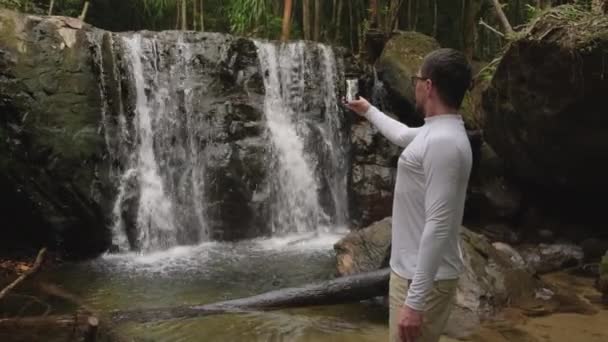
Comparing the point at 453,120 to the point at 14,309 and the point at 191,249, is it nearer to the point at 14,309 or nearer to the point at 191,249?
the point at 14,309

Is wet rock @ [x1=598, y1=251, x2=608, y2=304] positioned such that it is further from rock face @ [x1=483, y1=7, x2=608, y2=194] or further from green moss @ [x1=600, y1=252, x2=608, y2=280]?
rock face @ [x1=483, y1=7, x2=608, y2=194]

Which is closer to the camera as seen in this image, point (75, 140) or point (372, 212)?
point (75, 140)

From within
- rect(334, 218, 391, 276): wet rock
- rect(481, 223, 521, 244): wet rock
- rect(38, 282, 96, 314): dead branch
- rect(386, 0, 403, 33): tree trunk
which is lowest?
rect(481, 223, 521, 244): wet rock

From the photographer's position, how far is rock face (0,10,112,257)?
22.8 feet

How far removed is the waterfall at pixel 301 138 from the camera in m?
8.88

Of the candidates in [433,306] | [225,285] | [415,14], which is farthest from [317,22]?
[433,306]

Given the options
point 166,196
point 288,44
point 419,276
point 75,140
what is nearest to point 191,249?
point 166,196

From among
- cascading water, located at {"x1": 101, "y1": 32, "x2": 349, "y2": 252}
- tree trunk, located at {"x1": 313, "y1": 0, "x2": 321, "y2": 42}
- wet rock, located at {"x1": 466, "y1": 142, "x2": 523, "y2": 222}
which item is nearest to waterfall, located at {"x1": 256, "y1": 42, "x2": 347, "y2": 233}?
cascading water, located at {"x1": 101, "y1": 32, "x2": 349, "y2": 252}

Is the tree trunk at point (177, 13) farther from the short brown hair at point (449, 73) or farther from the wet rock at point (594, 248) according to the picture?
the short brown hair at point (449, 73)

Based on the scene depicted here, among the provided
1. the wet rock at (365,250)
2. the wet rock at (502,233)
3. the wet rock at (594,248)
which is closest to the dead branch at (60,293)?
the wet rock at (365,250)

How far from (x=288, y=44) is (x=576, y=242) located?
5395 millimetres

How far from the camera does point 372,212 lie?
29.1 ft

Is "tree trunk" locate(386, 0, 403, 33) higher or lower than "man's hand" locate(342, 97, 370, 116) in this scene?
higher

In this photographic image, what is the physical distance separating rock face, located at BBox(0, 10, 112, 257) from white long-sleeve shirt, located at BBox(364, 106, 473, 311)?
6132 millimetres
